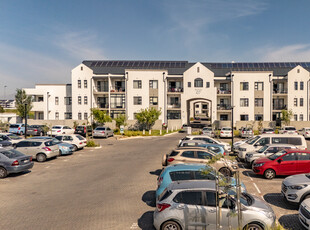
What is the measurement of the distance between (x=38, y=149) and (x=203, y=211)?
51.8 ft

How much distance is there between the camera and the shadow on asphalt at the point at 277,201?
9711mm

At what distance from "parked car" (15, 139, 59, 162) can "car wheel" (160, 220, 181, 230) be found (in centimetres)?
1453

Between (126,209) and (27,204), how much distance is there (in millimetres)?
4184

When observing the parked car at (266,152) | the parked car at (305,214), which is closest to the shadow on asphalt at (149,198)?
the parked car at (305,214)

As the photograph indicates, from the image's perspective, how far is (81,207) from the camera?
31.7 ft

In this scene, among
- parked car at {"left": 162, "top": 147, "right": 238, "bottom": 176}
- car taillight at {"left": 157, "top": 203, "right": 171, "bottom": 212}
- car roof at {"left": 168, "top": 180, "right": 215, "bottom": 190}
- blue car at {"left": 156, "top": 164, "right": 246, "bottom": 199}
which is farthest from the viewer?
parked car at {"left": 162, "top": 147, "right": 238, "bottom": 176}

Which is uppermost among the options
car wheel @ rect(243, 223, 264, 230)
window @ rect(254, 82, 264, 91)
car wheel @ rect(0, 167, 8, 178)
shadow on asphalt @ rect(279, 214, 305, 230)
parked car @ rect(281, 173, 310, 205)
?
window @ rect(254, 82, 264, 91)

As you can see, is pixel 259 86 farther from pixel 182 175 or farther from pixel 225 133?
pixel 182 175

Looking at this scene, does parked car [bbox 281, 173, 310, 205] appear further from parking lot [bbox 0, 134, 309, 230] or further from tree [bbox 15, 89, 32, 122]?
tree [bbox 15, 89, 32, 122]

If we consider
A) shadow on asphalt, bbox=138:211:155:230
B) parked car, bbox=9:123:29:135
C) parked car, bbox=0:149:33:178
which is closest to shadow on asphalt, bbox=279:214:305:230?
shadow on asphalt, bbox=138:211:155:230

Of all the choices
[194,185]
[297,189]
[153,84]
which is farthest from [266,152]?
[153,84]

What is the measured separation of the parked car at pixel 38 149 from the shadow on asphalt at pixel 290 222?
53.6 feet

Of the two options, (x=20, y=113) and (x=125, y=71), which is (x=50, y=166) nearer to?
(x=125, y=71)

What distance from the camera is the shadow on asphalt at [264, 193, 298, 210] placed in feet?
31.9
